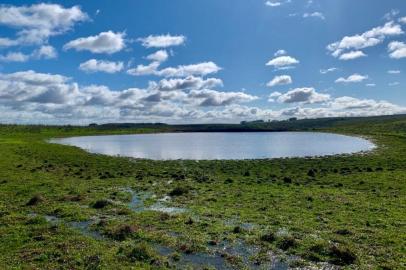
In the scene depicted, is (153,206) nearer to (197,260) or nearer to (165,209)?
(165,209)

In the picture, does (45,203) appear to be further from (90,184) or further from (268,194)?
(268,194)

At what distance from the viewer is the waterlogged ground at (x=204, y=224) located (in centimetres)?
A: 1838

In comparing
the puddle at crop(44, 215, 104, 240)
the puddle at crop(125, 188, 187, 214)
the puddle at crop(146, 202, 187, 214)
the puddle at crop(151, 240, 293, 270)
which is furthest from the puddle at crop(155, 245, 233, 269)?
the puddle at crop(146, 202, 187, 214)

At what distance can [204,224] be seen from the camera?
24844 millimetres

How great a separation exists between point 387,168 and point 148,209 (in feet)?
138

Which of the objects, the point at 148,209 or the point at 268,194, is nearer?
the point at 148,209

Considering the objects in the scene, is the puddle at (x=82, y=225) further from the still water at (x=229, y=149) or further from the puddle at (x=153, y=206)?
the still water at (x=229, y=149)

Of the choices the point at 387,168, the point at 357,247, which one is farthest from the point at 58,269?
the point at 387,168

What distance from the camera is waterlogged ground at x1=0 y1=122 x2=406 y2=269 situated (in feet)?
60.3

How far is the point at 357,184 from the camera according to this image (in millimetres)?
42656

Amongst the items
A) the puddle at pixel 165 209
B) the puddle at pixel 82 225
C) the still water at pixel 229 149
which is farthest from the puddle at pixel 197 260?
the still water at pixel 229 149

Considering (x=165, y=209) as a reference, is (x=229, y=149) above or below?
below

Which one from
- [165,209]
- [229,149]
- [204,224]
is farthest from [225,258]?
[229,149]

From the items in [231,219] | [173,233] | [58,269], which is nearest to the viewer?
[58,269]
